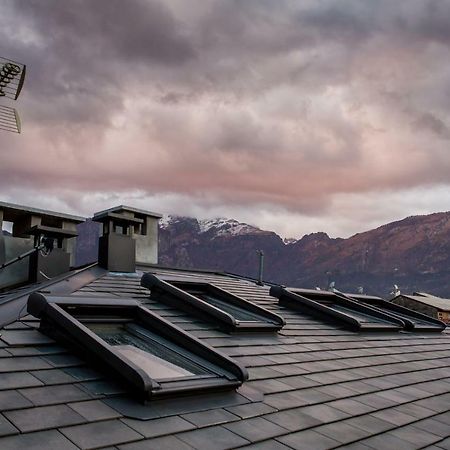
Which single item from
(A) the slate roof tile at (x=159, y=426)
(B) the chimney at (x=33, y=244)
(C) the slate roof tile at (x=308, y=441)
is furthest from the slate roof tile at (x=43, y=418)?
(B) the chimney at (x=33, y=244)

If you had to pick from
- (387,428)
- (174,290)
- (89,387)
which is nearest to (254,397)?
(387,428)

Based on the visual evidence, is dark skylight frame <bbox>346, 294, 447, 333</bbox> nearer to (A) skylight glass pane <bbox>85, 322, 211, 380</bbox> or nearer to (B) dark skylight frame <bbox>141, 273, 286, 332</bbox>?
(B) dark skylight frame <bbox>141, 273, 286, 332</bbox>

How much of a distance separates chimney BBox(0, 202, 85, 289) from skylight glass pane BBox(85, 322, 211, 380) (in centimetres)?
725

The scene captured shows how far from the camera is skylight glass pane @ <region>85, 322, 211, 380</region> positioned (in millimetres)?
6316

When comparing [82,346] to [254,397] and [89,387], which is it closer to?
[89,387]

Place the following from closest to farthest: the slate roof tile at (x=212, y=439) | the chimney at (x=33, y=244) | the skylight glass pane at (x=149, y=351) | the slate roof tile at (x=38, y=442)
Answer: the slate roof tile at (x=38, y=442) → the slate roof tile at (x=212, y=439) → the skylight glass pane at (x=149, y=351) → the chimney at (x=33, y=244)

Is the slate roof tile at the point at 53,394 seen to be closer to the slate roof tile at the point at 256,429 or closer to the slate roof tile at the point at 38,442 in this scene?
the slate roof tile at the point at 38,442

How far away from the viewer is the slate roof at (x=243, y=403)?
4.63 m

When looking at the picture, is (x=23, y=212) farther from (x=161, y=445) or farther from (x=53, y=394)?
(x=161, y=445)

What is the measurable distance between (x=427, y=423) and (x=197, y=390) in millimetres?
3423

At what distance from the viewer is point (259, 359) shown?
27.1ft

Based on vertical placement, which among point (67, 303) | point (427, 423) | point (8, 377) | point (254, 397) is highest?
point (67, 303)

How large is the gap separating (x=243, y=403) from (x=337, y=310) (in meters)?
8.98

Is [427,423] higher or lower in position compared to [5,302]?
lower
